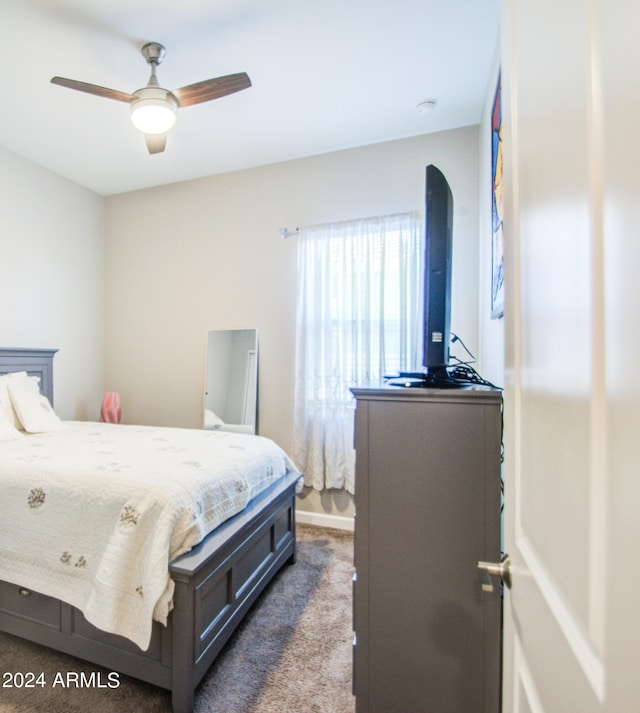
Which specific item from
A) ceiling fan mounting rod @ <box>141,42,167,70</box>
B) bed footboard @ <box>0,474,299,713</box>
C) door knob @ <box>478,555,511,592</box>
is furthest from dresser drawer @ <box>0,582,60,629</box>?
ceiling fan mounting rod @ <box>141,42,167,70</box>

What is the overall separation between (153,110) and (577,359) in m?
2.35

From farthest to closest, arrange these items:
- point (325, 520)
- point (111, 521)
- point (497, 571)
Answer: point (325, 520) < point (111, 521) < point (497, 571)

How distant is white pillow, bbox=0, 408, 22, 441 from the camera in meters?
2.37

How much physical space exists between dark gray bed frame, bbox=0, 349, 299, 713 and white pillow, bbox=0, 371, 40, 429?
1.27 m

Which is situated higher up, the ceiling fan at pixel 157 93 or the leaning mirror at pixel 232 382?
the ceiling fan at pixel 157 93

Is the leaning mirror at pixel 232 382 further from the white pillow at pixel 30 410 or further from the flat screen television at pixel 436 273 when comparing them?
the flat screen television at pixel 436 273

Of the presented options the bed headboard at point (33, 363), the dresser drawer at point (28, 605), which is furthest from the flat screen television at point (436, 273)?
the bed headboard at point (33, 363)

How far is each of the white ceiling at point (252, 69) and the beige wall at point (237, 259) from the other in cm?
22

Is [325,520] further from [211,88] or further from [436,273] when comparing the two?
[211,88]

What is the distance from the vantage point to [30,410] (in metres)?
2.66

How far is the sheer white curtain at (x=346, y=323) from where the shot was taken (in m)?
2.82

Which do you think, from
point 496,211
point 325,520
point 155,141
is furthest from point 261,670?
point 155,141

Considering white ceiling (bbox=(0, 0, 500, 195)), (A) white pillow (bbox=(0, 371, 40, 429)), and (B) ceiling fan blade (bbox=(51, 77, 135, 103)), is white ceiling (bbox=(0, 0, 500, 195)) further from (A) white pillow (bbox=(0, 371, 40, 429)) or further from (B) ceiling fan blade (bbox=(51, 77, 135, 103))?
(A) white pillow (bbox=(0, 371, 40, 429))

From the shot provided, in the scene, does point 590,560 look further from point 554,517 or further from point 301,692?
point 301,692
